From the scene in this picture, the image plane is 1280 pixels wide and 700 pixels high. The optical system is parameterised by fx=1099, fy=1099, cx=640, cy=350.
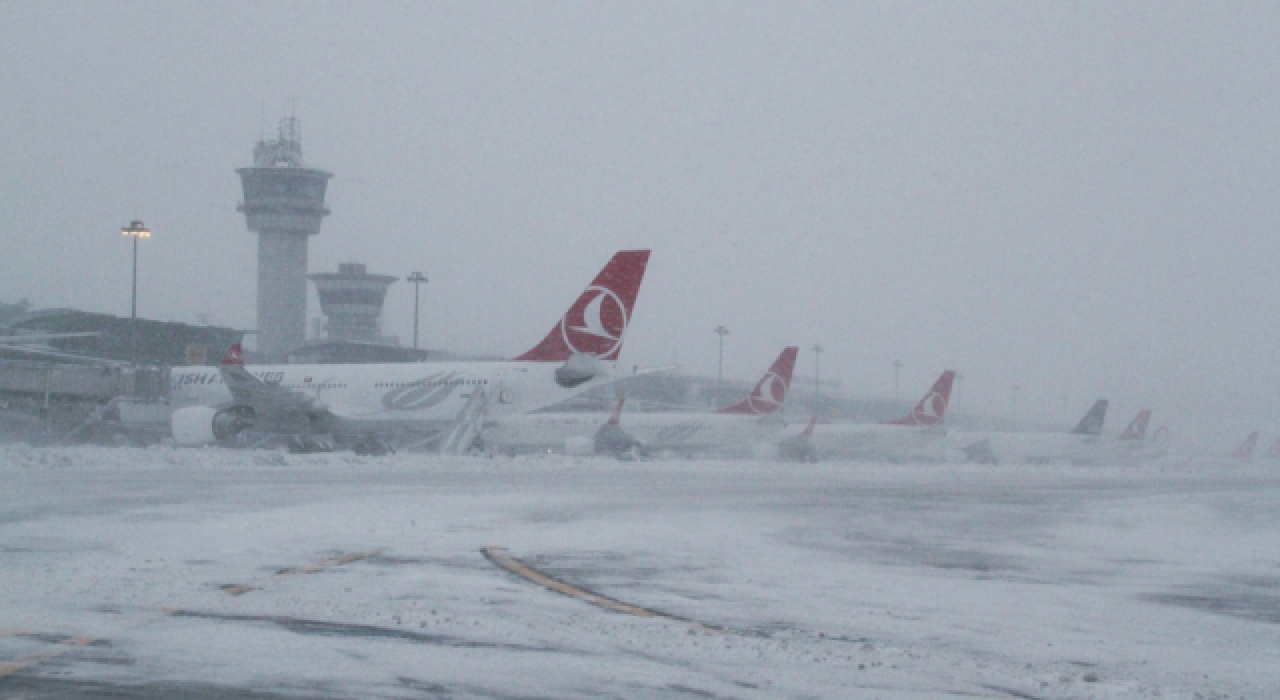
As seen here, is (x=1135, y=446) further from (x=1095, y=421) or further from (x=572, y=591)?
(x=572, y=591)

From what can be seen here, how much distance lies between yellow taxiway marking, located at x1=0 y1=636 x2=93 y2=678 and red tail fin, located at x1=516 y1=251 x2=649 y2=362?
93.2 ft

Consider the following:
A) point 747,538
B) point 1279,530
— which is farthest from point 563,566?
point 1279,530

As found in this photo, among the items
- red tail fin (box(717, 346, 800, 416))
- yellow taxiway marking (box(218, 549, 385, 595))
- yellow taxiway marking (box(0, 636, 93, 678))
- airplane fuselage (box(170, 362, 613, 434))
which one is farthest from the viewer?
red tail fin (box(717, 346, 800, 416))

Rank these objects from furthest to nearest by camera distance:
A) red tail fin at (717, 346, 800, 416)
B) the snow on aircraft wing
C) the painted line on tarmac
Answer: red tail fin at (717, 346, 800, 416) < the snow on aircraft wing < the painted line on tarmac

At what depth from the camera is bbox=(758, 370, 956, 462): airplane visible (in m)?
51.4

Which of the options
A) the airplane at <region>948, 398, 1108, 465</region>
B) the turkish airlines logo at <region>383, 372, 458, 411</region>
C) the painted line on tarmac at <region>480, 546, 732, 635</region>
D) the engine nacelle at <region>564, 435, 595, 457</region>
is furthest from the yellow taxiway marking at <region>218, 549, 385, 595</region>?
the airplane at <region>948, 398, 1108, 465</region>

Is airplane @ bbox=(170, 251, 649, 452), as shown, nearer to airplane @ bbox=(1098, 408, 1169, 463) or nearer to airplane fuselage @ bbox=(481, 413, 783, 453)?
airplane fuselage @ bbox=(481, 413, 783, 453)

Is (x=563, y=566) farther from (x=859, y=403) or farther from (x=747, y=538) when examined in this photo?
(x=859, y=403)

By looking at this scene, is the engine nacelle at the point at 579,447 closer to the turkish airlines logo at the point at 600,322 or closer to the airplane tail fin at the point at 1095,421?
the turkish airlines logo at the point at 600,322

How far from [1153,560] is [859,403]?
102 m

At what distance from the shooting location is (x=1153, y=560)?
1248 cm

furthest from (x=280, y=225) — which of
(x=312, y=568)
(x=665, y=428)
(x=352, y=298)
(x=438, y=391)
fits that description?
(x=312, y=568)

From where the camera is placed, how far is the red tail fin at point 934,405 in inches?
2062

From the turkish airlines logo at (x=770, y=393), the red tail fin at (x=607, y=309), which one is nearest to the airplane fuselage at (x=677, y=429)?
the turkish airlines logo at (x=770, y=393)
